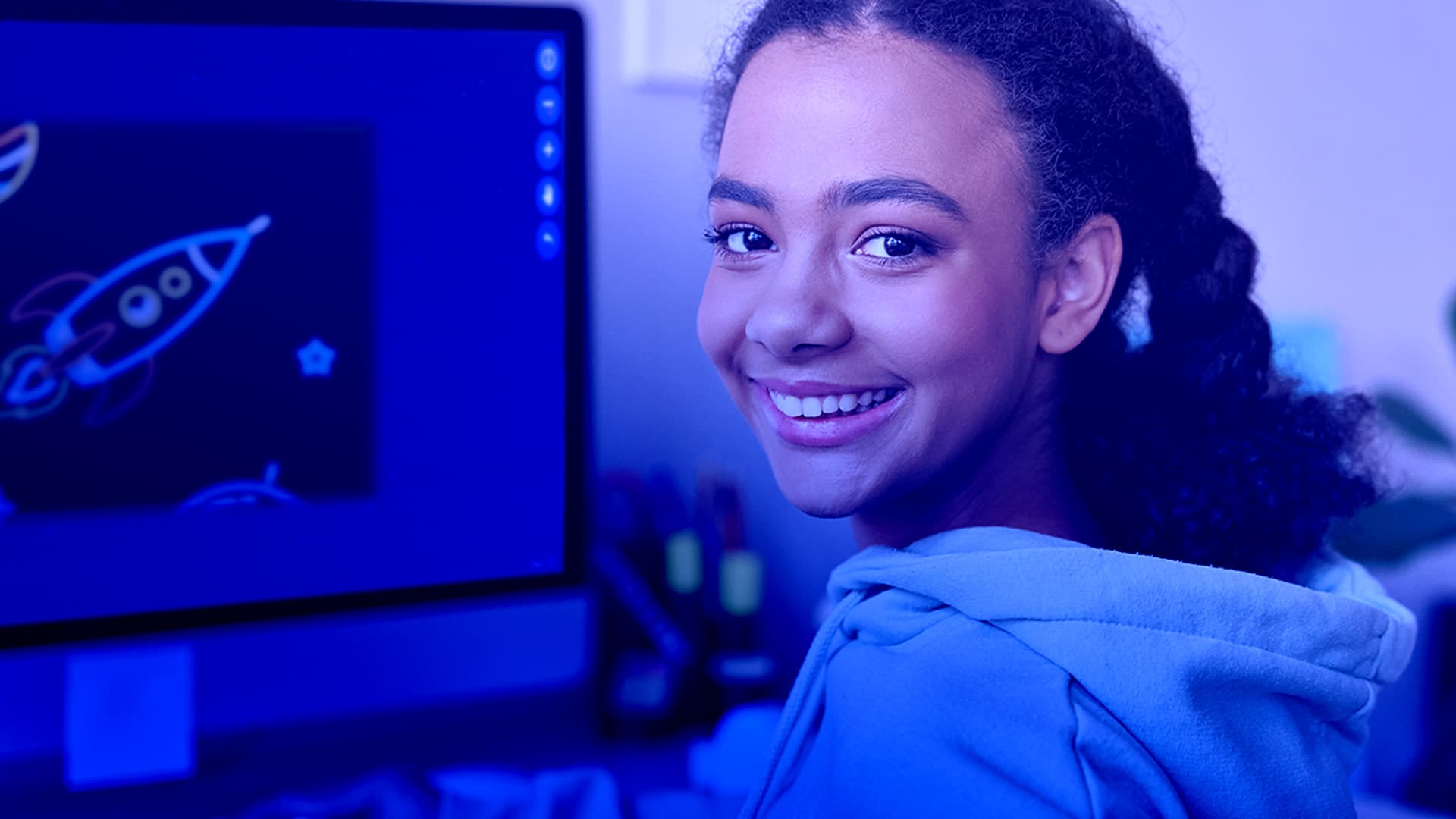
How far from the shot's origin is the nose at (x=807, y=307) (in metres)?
0.47

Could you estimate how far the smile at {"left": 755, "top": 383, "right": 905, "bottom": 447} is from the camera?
0.48 m

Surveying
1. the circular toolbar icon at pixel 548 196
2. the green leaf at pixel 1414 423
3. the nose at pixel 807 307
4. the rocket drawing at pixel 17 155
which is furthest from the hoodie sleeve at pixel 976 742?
the green leaf at pixel 1414 423

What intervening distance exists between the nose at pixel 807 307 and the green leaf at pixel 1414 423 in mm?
837

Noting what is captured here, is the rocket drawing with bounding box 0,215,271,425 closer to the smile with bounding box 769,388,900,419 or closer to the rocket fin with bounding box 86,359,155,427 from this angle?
the rocket fin with bounding box 86,359,155,427

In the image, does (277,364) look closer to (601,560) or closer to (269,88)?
(269,88)

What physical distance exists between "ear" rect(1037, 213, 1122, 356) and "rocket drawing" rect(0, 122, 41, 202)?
1.72 ft

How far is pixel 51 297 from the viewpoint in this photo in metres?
0.63

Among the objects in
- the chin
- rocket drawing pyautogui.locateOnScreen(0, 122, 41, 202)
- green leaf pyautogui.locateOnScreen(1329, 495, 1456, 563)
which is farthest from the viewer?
green leaf pyautogui.locateOnScreen(1329, 495, 1456, 563)

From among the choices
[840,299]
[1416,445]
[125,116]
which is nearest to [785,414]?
[840,299]

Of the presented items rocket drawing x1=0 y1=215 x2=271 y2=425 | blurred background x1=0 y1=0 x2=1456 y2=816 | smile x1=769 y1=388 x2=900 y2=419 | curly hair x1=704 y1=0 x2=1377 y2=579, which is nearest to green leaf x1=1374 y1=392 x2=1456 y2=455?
blurred background x1=0 y1=0 x2=1456 y2=816

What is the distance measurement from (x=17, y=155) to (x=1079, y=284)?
0.55 meters

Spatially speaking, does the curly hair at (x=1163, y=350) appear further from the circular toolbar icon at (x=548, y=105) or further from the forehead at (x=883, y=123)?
the circular toolbar icon at (x=548, y=105)

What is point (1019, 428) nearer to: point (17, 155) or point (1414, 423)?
point (17, 155)

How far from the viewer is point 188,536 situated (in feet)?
2.19
